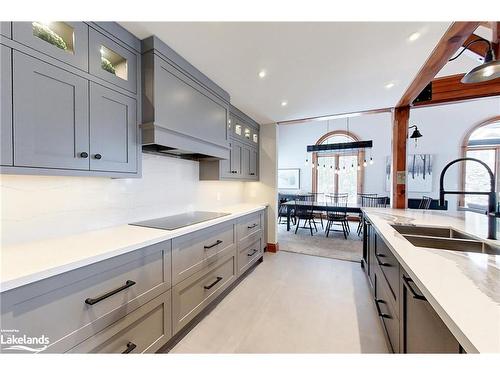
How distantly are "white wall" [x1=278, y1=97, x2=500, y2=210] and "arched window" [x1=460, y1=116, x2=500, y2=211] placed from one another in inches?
6.5

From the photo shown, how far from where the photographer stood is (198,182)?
270 cm

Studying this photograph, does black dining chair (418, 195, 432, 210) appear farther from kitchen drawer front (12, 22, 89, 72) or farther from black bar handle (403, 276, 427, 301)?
kitchen drawer front (12, 22, 89, 72)

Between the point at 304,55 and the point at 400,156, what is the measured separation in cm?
226

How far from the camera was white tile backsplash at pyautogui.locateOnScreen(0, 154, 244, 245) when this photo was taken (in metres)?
1.17

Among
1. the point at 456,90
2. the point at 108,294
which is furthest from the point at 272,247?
the point at 456,90

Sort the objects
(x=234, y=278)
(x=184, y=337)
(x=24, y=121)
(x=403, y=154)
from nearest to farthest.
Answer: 1. (x=24, y=121)
2. (x=184, y=337)
3. (x=234, y=278)
4. (x=403, y=154)

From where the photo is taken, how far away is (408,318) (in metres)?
1.08

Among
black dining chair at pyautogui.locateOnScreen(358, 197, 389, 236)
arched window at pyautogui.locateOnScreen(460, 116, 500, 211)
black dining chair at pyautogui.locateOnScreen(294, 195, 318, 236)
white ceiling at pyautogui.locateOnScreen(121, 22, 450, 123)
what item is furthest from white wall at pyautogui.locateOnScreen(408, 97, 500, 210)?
white ceiling at pyautogui.locateOnScreen(121, 22, 450, 123)

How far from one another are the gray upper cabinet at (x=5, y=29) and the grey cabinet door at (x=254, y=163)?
2.85m

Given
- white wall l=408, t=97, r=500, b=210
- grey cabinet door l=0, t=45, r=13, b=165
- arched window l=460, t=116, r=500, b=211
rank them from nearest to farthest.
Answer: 1. grey cabinet door l=0, t=45, r=13, b=165
2. arched window l=460, t=116, r=500, b=211
3. white wall l=408, t=97, r=500, b=210

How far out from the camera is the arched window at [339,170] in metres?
6.86
